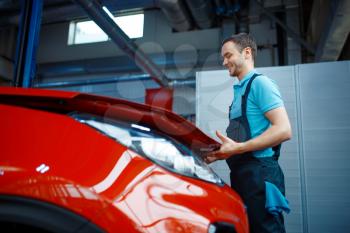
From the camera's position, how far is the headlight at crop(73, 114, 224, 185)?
0.90 m

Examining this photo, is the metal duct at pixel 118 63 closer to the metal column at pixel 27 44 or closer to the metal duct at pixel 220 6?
the metal duct at pixel 220 6

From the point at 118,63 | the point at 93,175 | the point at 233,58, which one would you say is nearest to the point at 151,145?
the point at 93,175

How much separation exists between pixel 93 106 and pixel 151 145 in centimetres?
22

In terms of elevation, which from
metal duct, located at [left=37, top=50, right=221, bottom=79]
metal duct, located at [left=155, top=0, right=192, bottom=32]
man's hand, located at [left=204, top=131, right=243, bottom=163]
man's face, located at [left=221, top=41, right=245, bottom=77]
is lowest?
man's hand, located at [left=204, top=131, right=243, bottom=163]

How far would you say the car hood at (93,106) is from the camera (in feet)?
3.07

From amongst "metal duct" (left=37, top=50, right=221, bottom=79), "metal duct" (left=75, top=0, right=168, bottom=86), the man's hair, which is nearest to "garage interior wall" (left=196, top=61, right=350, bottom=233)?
"metal duct" (left=75, top=0, right=168, bottom=86)

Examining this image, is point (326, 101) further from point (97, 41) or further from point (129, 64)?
point (97, 41)

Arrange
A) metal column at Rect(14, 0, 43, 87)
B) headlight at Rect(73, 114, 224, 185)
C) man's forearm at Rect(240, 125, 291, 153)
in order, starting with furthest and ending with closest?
metal column at Rect(14, 0, 43, 87)
man's forearm at Rect(240, 125, 291, 153)
headlight at Rect(73, 114, 224, 185)

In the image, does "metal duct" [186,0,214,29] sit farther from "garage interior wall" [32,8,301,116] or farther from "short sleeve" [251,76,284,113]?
"short sleeve" [251,76,284,113]

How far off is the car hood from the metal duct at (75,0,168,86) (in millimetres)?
3252

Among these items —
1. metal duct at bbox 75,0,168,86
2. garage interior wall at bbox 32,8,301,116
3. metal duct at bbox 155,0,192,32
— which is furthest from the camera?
garage interior wall at bbox 32,8,301,116

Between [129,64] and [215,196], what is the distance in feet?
20.7

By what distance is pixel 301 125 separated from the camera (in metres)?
3.46

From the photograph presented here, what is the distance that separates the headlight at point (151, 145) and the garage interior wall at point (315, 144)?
2.59 meters
